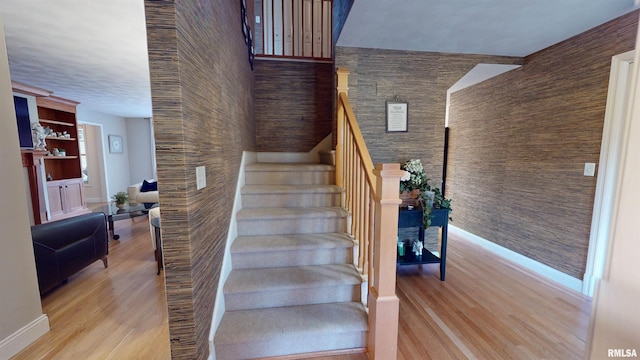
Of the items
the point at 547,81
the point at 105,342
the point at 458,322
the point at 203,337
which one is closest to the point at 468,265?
the point at 458,322

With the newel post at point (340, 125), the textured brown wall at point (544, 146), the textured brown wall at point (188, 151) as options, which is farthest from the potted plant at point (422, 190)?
the textured brown wall at point (188, 151)

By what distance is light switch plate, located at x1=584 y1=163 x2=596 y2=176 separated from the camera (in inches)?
84.9

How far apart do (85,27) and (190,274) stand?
2.50m

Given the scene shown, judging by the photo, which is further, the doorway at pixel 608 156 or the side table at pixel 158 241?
the side table at pixel 158 241

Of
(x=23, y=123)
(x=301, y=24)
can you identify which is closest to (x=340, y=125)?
(x=301, y=24)

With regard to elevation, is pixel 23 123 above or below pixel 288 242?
above

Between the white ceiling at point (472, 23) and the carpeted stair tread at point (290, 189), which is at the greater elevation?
the white ceiling at point (472, 23)

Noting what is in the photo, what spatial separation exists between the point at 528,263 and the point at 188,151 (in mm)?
3430

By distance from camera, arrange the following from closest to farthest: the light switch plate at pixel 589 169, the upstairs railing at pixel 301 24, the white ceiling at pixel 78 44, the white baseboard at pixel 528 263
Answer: the white ceiling at pixel 78 44 → the light switch plate at pixel 589 169 → the white baseboard at pixel 528 263 → the upstairs railing at pixel 301 24

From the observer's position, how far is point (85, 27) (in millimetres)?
2146

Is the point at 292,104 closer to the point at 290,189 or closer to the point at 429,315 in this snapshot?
the point at 290,189

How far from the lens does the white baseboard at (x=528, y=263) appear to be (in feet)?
7.68

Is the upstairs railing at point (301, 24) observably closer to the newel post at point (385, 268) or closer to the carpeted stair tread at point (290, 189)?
the carpeted stair tread at point (290, 189)

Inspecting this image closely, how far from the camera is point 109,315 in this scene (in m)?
1.96
